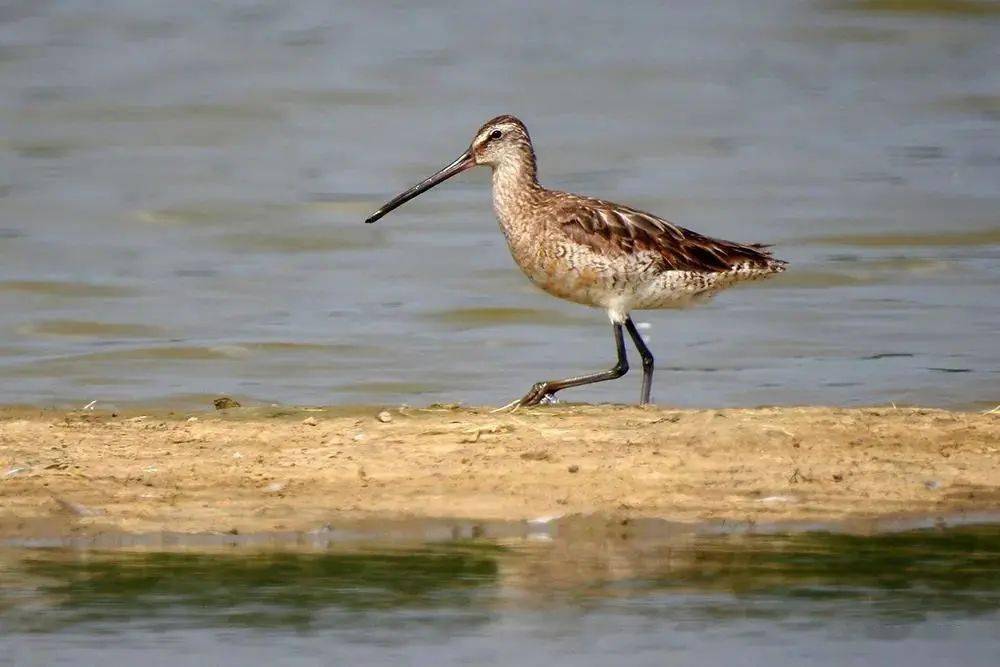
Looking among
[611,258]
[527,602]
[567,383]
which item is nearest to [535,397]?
[567,383]

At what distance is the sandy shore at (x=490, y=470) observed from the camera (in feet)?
24.4

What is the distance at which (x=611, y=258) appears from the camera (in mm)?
9461

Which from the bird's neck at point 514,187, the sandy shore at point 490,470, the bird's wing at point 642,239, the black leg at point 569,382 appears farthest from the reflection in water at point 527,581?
the bird's neck at point 514,187

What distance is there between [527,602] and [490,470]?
1351 mm

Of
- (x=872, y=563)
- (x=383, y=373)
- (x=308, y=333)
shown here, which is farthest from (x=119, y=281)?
(x=872, y=563)

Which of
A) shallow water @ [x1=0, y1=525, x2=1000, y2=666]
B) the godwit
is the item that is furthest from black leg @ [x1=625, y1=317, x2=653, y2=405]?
shallow water @ [x1=0, y1=525, x2=1000, y2=666]

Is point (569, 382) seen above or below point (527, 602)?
above

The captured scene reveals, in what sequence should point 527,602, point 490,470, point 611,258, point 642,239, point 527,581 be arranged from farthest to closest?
point 642,239
point 611,258
point 490,470
point 527,581
point 527,602

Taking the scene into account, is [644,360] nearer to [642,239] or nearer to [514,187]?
[642,239]

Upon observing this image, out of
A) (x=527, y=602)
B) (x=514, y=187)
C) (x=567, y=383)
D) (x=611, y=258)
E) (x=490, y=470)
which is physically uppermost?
(x=514, y=187)

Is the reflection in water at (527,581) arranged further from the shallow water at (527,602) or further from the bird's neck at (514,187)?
the bird's neck at (514,187)

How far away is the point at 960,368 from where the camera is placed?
11.4m

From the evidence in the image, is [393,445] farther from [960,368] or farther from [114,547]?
[960,368]

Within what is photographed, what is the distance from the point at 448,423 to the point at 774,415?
1.37 meters
